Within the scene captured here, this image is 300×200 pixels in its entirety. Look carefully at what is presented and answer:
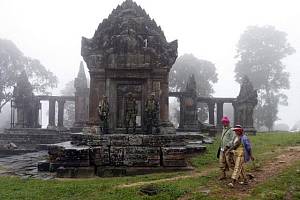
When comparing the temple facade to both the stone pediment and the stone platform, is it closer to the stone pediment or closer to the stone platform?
the stone pediment

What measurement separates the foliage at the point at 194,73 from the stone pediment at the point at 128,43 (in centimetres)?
3332

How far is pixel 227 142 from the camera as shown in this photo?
9164 mm

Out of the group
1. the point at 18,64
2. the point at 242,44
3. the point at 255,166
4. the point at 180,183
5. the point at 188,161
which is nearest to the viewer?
the point at 180,183

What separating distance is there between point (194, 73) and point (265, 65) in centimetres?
880

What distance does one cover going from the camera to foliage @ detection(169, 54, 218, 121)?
1932 inches

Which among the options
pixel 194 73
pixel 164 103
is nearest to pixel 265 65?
pixel 194 73

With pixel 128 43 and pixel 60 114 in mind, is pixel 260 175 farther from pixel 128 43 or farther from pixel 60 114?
pixel 60 114

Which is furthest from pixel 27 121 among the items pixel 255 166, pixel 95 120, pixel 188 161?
pixel 255 166

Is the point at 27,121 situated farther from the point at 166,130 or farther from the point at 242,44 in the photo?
the point at 242,44

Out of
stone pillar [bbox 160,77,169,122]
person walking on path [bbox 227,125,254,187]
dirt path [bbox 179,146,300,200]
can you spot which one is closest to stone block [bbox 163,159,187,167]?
dirt path [bbox 179,146,300,200]

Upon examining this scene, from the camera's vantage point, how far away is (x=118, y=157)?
Answer: 463 inches

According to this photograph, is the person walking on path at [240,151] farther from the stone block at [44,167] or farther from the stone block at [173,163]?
the stone block at [44,167]

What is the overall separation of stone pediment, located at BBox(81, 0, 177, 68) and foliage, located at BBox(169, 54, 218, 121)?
3332cm

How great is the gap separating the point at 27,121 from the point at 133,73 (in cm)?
2063
